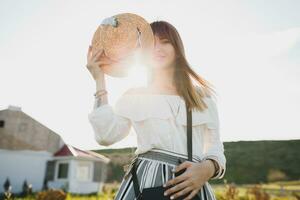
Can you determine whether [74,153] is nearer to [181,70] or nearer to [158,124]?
[181,70]

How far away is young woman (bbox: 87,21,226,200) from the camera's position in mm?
1712

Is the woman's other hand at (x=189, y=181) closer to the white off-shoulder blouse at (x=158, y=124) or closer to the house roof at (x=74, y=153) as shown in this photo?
the white off-shoulder blouse at (x=158, y=124)

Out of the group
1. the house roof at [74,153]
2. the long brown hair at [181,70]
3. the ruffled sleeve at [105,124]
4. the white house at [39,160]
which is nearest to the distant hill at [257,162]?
the house roof at [74,153]

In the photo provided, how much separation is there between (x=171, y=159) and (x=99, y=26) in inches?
37.5

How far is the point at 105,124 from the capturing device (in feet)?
5.91

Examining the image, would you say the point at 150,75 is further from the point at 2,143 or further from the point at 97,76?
the point at 2,143

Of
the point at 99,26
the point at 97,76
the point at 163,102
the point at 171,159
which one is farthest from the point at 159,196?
the point at 99,26

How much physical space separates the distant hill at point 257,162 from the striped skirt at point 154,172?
36.6 meters

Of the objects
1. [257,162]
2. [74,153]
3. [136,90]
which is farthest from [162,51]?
[257,162]

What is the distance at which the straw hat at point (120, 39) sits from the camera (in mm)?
1948

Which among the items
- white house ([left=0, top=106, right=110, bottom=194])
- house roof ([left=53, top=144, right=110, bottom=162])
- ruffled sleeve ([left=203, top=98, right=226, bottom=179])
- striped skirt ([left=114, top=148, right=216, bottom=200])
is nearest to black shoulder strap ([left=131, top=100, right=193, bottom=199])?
striped skirt ([left=114, top=148, right=216, bottom=200])

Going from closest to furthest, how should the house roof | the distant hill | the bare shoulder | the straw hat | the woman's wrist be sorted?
1. the woman's wrist
2. the straw hat
3. the bare shoulder
4. the house roof
5. the distant hill

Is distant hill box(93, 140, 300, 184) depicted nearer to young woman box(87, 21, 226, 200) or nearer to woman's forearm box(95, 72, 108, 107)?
young woman box(87, 21, 226, 200)

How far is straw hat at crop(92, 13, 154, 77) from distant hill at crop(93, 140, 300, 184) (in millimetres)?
36499
